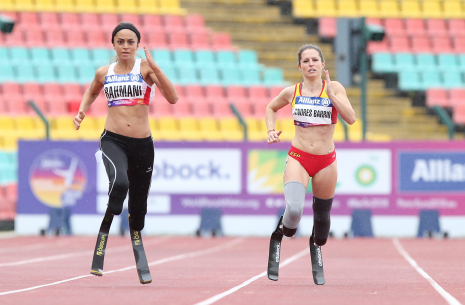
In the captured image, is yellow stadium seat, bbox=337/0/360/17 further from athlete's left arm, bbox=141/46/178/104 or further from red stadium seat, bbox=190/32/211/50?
athlete's left arm, bbox=141/46/178/104

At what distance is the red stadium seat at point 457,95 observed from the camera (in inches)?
952

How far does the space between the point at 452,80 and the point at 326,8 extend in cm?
486

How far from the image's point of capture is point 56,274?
9.31 m

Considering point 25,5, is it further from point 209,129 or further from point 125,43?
point 125,43

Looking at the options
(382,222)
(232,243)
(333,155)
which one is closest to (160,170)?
(232,243)

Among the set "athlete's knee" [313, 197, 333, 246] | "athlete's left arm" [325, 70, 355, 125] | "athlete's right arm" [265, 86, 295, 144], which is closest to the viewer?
"athlete's left arm" [325, 70, 355, 125]

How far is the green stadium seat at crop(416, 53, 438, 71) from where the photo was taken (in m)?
26.1

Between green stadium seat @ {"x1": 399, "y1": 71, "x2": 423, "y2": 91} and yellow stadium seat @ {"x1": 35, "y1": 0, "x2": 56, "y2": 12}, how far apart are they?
10.4 metres

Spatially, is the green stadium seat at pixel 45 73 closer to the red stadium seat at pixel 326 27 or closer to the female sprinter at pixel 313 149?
the red stadium seat at pixel 326 27

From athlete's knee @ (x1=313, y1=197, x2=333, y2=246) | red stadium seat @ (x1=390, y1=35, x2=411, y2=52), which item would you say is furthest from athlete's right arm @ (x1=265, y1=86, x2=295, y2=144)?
red stadium seat @ (x1=390, y1=35, x2=411, y2=52)

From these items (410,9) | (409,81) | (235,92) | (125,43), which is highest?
(410,9)

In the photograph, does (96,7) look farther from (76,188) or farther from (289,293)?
(289,293)

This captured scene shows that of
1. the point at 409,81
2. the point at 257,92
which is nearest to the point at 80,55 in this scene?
the point at 257,92

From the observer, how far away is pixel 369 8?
28375mm
